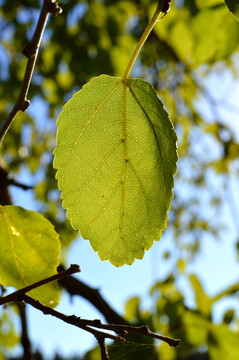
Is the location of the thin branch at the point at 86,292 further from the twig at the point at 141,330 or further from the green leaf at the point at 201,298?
the green leaf at the point at 201,298

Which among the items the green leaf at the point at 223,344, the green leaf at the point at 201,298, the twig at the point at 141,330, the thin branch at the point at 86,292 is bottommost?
the twig at the point at 141,330

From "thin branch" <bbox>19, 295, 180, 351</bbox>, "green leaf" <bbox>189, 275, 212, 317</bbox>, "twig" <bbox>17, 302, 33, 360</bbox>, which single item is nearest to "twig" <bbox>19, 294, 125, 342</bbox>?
"thin branch" <bbox>19, 295, 180, 351</bbox>

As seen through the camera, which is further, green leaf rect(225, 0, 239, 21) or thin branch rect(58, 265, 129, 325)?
thin branch rect(58, 265, 129, 325)

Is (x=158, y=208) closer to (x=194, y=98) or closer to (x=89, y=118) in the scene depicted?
(x=89, y=118)

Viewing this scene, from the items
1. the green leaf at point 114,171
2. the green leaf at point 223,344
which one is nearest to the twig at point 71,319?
the green leaf at point 114,171

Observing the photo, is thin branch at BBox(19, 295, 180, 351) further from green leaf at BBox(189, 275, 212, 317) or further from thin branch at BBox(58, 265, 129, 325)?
green leaf at BBox(189, 275, 212, 317)

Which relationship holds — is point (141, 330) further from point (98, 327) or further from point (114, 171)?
point (114, 171)
